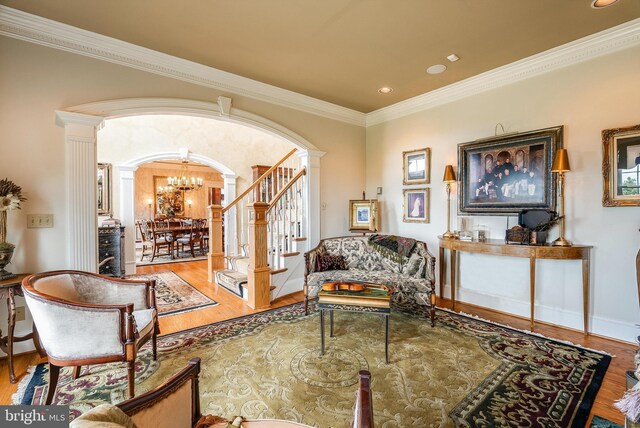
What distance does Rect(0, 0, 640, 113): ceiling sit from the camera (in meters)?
2.49

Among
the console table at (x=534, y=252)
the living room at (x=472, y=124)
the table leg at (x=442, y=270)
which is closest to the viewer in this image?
the living room at (x=472, y=124)

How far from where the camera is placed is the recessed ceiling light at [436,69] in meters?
3.55

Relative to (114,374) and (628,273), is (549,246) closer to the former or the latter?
(628,273)

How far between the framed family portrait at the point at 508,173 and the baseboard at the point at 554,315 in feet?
3.73

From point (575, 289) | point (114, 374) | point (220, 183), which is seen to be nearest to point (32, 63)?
point (114, 374)

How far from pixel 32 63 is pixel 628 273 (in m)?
6.06

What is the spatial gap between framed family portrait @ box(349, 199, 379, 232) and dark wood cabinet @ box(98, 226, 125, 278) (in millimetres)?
3798

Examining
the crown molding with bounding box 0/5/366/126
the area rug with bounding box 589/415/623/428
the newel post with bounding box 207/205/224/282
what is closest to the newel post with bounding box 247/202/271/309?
the crown molding with bounding box 0/5/366/126

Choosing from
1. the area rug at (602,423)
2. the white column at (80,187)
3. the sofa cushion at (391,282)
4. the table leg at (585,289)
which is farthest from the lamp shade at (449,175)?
the white column at (80,187)

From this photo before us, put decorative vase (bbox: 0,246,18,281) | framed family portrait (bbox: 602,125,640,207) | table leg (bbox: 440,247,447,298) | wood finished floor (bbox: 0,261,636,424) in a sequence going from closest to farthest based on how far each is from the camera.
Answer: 1. wood finished floor (bbox: 0,261,636,424)
2. decorative vase (bbox: 0,246,18,281)
3. framed family portrait (bbox: 602,125,640,207)
4. table leg (bbox: 440,247,447,298)

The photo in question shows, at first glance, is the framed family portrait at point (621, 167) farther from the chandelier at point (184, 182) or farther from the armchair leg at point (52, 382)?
the chandelier at point (184, 182)

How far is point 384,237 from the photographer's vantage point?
4164 mm

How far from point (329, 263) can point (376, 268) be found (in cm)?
67

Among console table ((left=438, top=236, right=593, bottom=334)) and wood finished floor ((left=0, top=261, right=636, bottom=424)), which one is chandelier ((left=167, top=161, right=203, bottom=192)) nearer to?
wood finished floor ((left=0, top=261, right=636, bottom=424))
